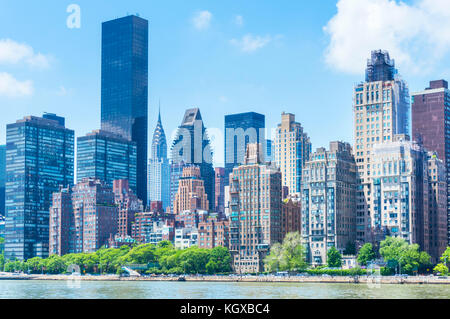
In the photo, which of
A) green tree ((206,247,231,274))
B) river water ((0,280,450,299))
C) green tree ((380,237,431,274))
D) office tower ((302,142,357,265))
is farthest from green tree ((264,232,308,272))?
river water ((0,280,450,299))

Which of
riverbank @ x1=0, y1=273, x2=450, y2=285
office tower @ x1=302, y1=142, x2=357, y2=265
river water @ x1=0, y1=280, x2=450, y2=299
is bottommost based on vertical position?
riverbank @ x1=0, y1=273, x2=450, y2=285

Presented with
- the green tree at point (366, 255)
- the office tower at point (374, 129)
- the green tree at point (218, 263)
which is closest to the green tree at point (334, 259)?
the green tree at point (366, 255)

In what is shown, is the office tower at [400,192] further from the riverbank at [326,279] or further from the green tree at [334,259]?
the riverbank at [326,279]

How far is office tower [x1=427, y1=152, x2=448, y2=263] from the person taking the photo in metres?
191

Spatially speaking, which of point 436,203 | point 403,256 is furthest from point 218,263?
point 436,203

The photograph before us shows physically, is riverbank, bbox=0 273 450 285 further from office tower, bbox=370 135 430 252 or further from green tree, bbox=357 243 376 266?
office tower, bbox=370 135 430 252

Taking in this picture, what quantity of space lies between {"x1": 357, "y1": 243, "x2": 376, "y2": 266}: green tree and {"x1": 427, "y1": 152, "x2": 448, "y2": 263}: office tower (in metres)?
23.9

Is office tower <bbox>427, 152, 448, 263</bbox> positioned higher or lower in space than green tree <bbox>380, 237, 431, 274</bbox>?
higher

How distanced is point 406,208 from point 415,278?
101 feet

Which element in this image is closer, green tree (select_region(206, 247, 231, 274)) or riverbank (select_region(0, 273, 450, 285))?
riverbank (select_region(0, 273, 450, 285))

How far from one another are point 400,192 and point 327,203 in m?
17.5

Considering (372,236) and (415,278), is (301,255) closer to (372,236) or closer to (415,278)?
(372,236)

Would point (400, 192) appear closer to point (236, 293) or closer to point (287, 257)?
point (287, 257)
